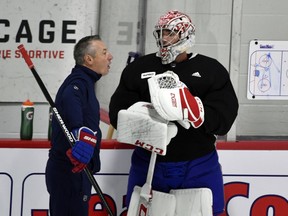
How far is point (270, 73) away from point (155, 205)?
1325mm

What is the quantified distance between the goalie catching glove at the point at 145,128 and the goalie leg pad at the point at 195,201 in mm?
262

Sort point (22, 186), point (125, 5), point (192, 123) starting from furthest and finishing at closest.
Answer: point (125, 5) < point (22, 186) < point (192, 123)

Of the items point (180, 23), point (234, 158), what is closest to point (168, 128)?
point (180, 23)

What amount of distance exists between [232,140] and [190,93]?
3.81ft

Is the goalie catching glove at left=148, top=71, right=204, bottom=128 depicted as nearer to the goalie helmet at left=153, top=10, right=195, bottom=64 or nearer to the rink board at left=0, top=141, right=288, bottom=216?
the goalie helmet at left=153, top=10, right=195, bottom=64

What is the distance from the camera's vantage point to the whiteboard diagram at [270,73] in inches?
196

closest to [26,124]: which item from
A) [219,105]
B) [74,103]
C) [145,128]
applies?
[74,103]

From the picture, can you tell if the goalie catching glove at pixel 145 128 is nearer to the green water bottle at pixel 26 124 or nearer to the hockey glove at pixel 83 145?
the hockey glove at pixel 83 145

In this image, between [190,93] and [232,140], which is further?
[232,140]

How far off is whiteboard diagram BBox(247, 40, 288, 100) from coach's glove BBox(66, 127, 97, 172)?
1211 mm

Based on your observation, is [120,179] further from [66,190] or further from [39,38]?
[39,38]

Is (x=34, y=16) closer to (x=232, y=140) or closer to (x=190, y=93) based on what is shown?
(x=232, y=140)

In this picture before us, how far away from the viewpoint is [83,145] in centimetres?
409

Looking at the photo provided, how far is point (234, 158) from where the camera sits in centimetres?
478
